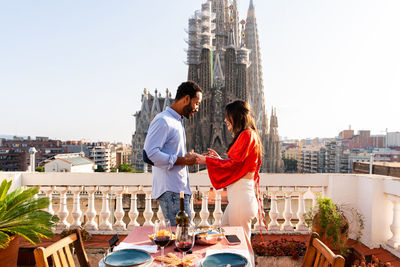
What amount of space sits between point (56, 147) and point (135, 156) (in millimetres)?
29982

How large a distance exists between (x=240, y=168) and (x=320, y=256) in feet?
3.30

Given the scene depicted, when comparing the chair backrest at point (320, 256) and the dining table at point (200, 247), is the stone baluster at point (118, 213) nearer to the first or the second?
the dining table at point (200, 247)

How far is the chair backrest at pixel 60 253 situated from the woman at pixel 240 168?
1187 mm

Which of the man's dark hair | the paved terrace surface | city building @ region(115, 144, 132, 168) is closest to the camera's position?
the man's dark hair

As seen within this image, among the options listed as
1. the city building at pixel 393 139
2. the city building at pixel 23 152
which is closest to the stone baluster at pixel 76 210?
the city building at pixel 23 152

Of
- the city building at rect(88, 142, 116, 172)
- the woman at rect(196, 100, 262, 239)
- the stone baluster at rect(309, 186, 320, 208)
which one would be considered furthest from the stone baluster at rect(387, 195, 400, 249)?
the city building at rect(88, 142, 116, 172)

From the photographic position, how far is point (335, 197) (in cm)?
420

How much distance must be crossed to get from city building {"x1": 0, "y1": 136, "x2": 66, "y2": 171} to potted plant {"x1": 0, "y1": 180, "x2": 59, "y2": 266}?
67.9 metres

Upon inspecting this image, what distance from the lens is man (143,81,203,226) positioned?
2.53 m

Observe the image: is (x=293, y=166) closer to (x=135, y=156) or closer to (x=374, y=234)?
(x=135, y=156)

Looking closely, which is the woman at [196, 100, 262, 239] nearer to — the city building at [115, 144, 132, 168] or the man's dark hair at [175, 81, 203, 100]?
the man's dark hair at [175, 81, 203, 100]

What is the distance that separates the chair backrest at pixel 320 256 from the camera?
1495mm

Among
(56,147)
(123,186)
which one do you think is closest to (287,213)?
(123,186)

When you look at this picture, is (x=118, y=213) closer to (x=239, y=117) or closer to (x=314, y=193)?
(x=239, y=117)
